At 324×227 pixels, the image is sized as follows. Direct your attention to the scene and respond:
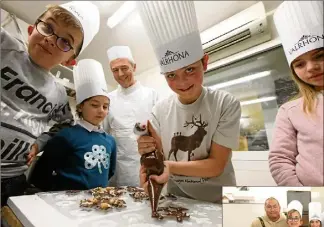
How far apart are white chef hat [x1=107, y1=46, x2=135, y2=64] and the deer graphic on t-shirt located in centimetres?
16

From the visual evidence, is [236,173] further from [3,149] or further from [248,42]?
[3,149]

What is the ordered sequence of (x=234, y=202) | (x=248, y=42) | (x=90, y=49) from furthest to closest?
(x=90, y=49) < (x=248, y=42) < (x=234, y=202)

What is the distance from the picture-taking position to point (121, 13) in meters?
0.38

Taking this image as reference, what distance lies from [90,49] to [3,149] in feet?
0.81

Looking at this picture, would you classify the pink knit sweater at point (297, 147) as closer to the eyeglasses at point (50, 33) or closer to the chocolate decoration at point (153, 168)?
the chocolate decoration at point (153, 168)

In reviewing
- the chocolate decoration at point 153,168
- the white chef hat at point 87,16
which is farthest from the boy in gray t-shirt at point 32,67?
the chocolate decoration at point 153,168

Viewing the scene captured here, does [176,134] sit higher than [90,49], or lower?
lower

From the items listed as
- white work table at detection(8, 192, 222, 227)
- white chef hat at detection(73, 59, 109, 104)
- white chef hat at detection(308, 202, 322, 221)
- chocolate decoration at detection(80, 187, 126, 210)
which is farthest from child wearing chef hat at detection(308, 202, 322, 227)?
white chef hat at detection(73, 59, 109, 104)

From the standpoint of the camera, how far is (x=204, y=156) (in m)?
0.39

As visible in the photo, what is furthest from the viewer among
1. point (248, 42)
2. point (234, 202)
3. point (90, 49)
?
point (90, 49)

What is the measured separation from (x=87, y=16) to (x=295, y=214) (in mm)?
439

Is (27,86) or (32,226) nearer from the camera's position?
(32,226)

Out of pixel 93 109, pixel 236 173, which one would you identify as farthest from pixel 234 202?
pixel 93 109

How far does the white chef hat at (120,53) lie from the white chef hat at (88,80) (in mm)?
49
